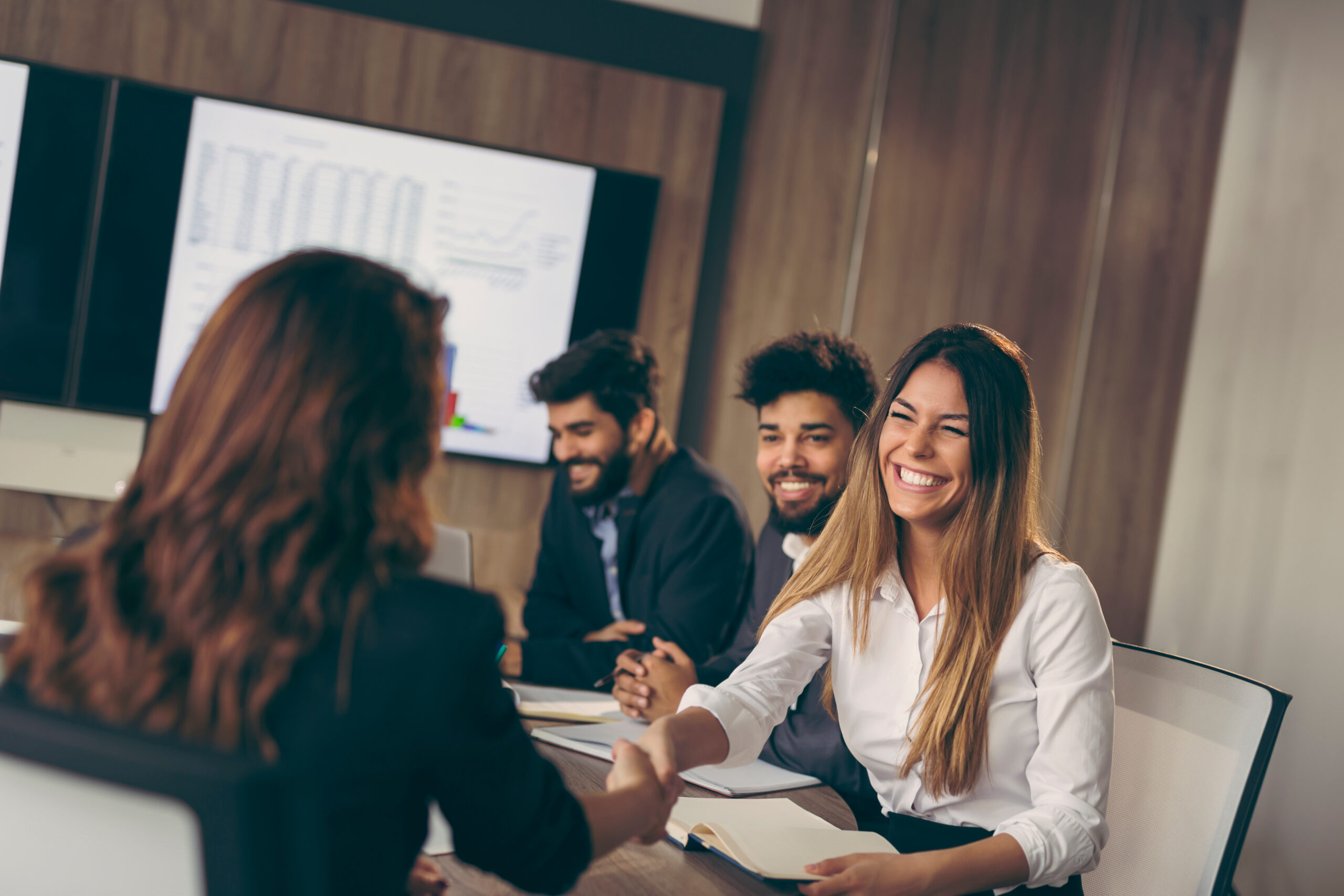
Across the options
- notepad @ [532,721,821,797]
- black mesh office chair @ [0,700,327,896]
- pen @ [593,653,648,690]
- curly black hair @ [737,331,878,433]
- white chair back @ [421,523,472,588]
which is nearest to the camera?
black mesh office chair @ [0,700,327,896]

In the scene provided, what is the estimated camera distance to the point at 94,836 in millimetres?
678

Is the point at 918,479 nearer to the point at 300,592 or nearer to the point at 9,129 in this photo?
the point at 300,592

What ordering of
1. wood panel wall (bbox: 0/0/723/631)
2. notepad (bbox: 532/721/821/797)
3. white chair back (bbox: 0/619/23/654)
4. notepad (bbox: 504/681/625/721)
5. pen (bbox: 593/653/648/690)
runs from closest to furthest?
1. notepad (bbox: 532/721/821/797)
2. white chair back (bbox: 0/619/23/654)
3. notepad (bbox: 504/681/625/721)
4. pen (bbox: 593/653/648/690)
5. wood panel wall (bbox: 0/0/723/631)

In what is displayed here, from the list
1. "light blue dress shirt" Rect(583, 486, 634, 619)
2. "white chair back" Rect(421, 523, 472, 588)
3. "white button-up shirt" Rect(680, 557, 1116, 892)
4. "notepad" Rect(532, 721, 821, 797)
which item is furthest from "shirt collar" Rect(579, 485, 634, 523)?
"white button-up shirt" Rect(680, 557, 1116, 892)

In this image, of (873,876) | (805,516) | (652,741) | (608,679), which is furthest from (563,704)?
(873,876)

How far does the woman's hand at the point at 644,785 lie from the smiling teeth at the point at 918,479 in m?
0.59

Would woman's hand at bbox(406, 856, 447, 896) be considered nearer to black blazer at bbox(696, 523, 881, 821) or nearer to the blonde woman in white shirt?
the blonde woman in white shirt

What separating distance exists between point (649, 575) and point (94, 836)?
1.94 m

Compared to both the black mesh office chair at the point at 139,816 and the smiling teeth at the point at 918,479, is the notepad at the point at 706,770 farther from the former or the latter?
the black mesh office chair at the point at 139,816

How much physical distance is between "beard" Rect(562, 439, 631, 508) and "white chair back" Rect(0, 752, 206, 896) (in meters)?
2.03

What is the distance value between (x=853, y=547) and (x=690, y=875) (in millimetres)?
617

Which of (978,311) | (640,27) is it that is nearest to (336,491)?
(640,27)

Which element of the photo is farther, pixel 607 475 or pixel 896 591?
pixel 607 475

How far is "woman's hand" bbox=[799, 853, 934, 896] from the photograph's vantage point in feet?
3.66
